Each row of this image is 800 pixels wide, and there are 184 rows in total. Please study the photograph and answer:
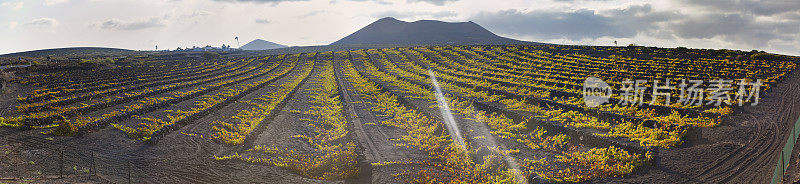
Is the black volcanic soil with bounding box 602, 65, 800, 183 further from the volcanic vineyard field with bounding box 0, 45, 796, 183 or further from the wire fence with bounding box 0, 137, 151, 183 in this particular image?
the wire fence with bounding box 0, 137, 151, 183

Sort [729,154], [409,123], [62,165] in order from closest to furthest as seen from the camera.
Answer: [62,165], [729,154], [409,123]

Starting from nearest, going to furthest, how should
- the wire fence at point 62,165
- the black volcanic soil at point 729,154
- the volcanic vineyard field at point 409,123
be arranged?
the wire fence at point 62,165 < the black volcanic soil at point 729,154 < the volcanic vineyard field at point 409,123

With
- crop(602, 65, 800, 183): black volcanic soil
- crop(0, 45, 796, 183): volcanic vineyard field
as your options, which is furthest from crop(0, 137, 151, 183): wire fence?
crop(602, 65, 800, 183): black volcanic soil

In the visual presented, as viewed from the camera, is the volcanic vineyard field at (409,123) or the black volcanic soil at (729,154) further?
the volcanic vineyard field at (409,123)

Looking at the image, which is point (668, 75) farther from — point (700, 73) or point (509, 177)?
point (509, 177)

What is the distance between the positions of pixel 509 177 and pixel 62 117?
90.2 feet

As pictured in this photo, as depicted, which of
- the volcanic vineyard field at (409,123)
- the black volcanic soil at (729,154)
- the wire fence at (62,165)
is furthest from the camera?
the volcanic vineyard field at (409,123)

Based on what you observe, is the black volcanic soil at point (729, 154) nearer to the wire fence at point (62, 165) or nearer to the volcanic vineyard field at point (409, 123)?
the volcanic vineyard field at point (409, 123)

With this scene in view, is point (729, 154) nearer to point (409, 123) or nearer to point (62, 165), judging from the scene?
point (409, 123)

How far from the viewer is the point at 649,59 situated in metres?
69.2

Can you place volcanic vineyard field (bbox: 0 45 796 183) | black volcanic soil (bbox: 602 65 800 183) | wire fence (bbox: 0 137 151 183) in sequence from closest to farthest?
1. wire fence (bbox: 0 137 151 183)
2. black volcanic soil (bbox: 602 65 800 183)
3. volcanic vineyard field (bbox: 0 45 796 183)

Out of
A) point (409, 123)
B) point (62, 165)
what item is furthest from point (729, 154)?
point (62, 165)

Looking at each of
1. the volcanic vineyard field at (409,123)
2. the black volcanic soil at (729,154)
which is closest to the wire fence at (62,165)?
the volcanic vineyard field at (409,123)

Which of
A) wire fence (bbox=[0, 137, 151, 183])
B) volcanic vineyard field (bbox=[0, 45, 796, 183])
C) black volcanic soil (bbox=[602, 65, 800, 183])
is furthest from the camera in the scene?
volcanic vineyard field (bbox=[0, 45, 796, 183])
